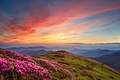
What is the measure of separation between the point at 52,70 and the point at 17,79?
8.21 meters

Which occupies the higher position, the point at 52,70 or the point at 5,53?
the point at 5,53

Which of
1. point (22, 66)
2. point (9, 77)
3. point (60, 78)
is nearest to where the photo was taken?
point (9, 77)

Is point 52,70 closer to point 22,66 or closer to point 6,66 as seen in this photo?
point 22,66

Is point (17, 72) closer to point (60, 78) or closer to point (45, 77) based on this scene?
point (45, 77)

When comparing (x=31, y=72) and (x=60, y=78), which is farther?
(x=60, y=78)

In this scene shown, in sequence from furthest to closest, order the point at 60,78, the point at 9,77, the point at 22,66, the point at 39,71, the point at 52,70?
1. the point at 52,70
2. the point at 60,78
3. the point at 39,71
4. the point at 22,66
5. the point at 9,77

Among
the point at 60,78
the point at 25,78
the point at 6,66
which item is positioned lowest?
the point at 60,78

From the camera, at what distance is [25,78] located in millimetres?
15203

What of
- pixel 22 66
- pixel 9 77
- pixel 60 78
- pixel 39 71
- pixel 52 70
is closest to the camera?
pixel 9 77

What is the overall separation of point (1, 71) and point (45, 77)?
17.9 feet

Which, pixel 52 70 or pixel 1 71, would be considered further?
pixel 52 70

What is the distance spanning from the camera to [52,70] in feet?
72.7

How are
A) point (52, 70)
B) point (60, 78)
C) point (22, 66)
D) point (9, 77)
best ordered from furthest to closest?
point (52, 70) → point (60, 78) → point (22, 66) → point (9, 77)

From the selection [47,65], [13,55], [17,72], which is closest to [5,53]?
[13,55]
